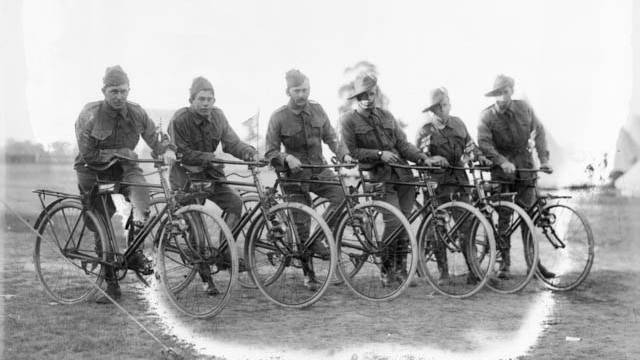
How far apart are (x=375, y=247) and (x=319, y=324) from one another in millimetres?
804

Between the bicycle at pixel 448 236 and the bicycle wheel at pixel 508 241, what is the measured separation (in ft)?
0.55

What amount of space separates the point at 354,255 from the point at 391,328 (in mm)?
737

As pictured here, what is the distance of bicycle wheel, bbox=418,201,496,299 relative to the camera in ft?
19.1

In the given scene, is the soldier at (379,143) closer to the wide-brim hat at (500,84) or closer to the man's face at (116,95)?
the wide-brim hat at (500,84)

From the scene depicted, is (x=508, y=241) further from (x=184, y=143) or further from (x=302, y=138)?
(x=184, y=143)

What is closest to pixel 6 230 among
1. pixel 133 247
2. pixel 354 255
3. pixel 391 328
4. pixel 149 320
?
pixel 133 247

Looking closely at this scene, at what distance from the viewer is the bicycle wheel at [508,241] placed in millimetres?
5996

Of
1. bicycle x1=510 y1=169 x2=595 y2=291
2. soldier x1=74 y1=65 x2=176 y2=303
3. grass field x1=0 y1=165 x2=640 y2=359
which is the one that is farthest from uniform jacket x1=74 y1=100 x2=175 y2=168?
bicycle x1=510 y1=169 x2=595 y2=291

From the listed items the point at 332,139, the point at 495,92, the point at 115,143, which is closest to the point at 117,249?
the point at 115,143

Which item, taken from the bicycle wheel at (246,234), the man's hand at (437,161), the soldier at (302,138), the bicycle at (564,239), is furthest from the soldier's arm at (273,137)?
the bicycle at (564,239)

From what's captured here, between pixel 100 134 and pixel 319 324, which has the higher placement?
pixel 100 134

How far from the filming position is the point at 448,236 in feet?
19.5

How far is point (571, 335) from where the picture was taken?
511cm

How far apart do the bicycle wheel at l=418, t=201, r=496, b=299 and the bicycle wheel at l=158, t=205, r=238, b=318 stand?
1.60 metres
